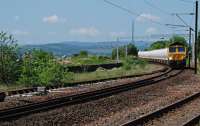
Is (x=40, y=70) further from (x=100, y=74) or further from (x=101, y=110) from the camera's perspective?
(x=100, y=74)

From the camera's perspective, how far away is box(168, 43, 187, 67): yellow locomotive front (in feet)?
196

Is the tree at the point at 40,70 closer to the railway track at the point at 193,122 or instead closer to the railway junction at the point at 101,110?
the railway junction at the point at 101,110

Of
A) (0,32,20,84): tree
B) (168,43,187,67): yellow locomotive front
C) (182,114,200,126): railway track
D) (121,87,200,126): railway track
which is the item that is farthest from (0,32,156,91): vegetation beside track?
(168,43,187,67): yellow locomotive front

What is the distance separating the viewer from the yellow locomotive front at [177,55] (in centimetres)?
5966

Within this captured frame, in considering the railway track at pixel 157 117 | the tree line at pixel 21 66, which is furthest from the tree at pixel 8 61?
the railway track at pixel 157 117

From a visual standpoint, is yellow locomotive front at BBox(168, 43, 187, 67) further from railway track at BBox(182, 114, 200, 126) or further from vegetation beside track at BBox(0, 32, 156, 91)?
railway track at BBox(182, 114, 200, 126)

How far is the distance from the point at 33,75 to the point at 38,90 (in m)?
7.79

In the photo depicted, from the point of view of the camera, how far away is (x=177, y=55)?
60438 millimetres

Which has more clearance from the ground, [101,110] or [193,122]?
[193,122]

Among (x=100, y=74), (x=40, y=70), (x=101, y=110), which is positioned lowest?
(x=100, y=74)

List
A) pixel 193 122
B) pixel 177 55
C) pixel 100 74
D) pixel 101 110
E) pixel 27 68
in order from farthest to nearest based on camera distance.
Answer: pixel 177 55
pixel 100 74
pixel 27 68
pixel 101 110
pixel 193 122

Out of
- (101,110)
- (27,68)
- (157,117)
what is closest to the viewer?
(157,117)

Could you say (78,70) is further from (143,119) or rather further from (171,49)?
(143,119)

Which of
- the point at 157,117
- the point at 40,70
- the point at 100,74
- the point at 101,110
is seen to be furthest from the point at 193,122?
the point at 100,74
